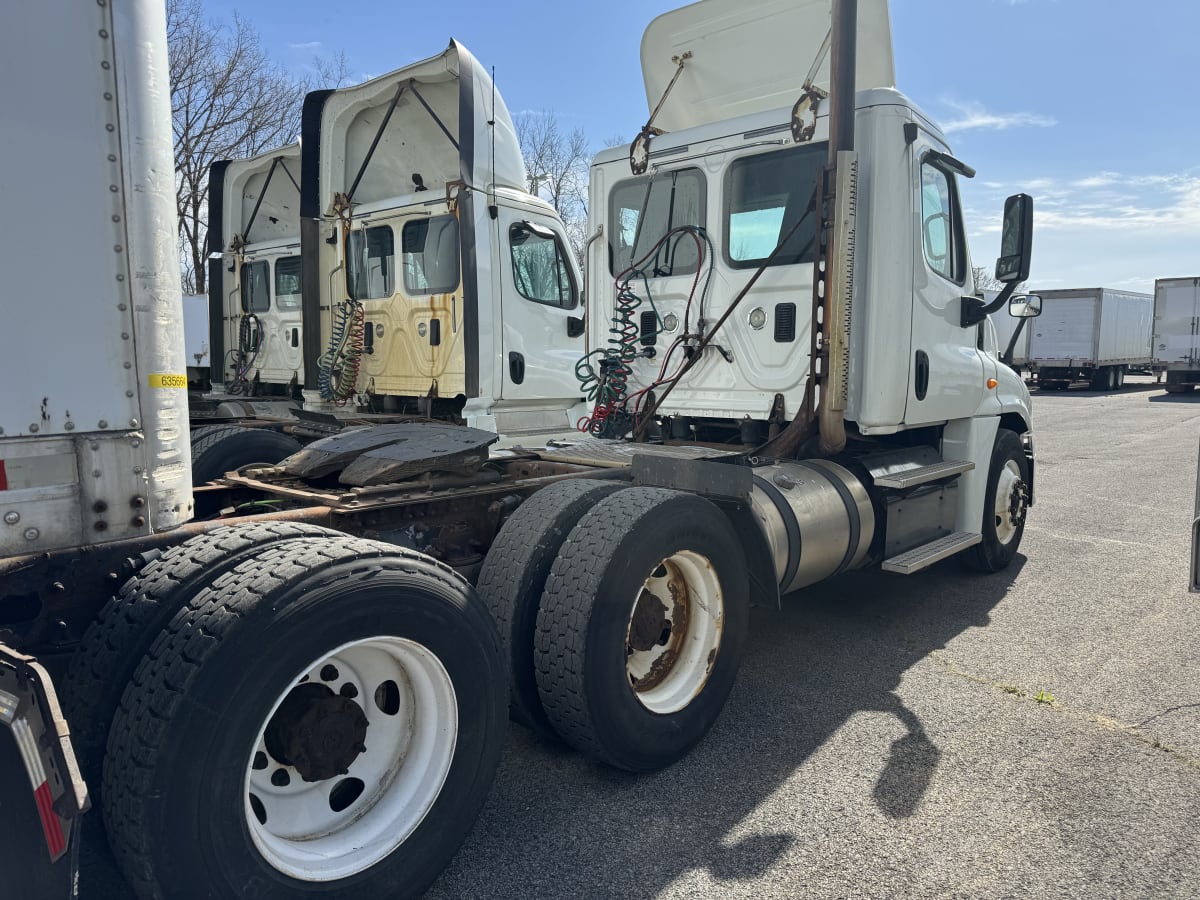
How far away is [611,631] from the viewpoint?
317 cm

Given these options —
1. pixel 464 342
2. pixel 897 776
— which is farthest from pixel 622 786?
pixel 464 342

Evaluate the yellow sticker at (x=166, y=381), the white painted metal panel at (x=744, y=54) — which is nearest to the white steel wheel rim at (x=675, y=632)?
the yellow sticker at (x=166, y=381)

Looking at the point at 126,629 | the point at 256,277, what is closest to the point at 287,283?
the point at 256,277

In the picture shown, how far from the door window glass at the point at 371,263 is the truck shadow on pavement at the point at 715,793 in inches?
182

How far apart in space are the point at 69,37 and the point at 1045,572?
6.81m

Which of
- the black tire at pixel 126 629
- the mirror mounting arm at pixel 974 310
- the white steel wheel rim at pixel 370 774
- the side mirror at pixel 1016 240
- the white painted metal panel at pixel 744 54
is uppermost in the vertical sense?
the white painted metal panel at pixel 744 54

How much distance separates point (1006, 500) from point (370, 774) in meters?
5.51

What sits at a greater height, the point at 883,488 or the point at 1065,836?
the point at 883,488

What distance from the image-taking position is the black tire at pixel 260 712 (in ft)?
6.70

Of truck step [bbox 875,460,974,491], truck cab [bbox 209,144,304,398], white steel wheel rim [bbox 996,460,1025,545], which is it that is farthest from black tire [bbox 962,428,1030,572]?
truck cab [bbox 209,144,304,398]

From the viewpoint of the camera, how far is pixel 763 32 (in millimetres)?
5555

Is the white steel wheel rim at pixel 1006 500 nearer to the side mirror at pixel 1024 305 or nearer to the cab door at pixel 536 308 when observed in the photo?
the side mirror at pixel 1024 305

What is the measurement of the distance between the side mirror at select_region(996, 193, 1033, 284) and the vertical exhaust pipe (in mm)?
1319

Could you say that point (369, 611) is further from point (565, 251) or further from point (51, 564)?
point (565, 251)
